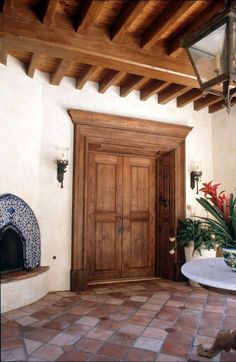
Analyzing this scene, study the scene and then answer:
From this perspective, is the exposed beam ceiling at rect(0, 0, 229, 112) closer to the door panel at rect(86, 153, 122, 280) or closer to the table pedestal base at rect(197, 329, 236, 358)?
the door panel at rect(86, 153, 122, 280)

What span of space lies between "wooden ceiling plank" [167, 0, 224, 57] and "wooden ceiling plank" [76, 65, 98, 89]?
0.96 metres

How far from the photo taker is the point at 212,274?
2141mm

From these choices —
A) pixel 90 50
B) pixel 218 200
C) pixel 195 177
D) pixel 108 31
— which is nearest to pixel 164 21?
pixel 108 31

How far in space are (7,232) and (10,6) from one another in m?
2.15

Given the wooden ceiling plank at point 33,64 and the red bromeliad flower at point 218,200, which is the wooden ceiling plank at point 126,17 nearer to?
the wooden ceiling plank at point 33,64

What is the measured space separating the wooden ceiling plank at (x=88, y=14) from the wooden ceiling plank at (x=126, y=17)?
0.25 metres

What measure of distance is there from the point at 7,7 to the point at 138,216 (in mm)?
3387

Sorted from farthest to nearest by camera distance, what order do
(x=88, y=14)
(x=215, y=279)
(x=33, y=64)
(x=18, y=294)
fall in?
(x=33, y=64) < (x=88, y=14) < (x=215, y=279) < (x=18, y=294)

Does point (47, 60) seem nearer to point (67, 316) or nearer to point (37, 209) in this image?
point (37, 209)

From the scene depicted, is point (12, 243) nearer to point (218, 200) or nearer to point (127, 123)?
point (218, 200)

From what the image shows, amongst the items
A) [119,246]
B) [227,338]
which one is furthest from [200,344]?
[119,246]

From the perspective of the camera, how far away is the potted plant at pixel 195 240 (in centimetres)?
448

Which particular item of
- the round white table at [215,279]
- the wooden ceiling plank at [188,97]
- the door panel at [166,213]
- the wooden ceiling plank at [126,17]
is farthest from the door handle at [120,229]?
the wooden ceiling plank at [126,17]

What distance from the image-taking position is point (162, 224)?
199 inches
